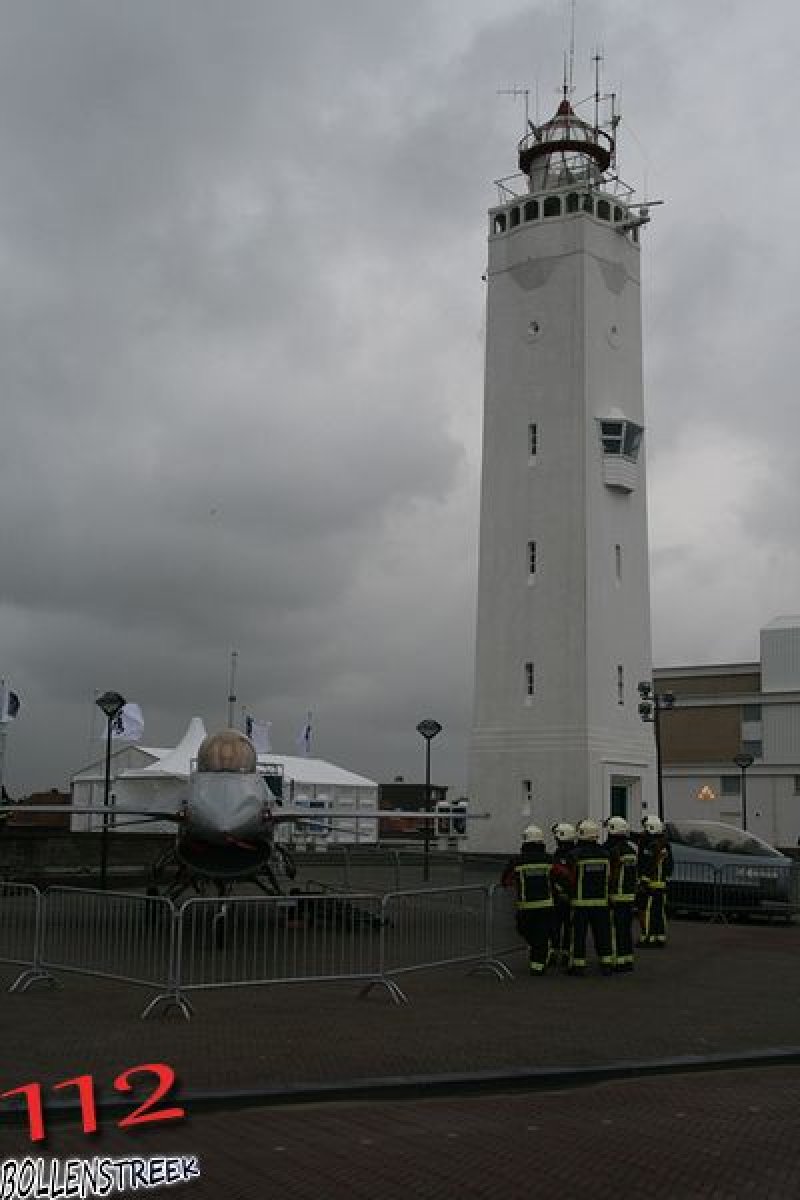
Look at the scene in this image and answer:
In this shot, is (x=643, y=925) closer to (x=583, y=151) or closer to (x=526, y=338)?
(x=526, y=338)

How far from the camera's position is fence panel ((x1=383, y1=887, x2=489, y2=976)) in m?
14.1

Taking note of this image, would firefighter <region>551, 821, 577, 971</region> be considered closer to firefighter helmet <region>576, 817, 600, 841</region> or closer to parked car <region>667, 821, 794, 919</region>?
firefighter helmet <region>576, 817, 600, 841</region>

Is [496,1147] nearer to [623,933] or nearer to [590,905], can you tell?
[590,905]

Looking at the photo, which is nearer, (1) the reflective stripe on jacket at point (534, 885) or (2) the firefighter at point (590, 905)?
(1) the reflective stripe on jacket at point (534, 885)

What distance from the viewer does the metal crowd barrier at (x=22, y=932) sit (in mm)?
13549

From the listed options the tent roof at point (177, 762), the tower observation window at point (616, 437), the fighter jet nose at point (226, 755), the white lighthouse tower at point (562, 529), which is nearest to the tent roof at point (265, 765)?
the tent roof at point (177, 762)

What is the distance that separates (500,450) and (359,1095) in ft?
114

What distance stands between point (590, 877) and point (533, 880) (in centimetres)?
87

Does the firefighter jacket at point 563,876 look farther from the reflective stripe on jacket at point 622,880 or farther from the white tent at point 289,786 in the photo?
the white tent at point 289,786

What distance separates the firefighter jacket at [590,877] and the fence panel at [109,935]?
16.9 feet

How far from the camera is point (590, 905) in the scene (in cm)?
1533

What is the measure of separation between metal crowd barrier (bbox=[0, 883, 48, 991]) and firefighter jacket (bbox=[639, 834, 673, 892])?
29.2 feet

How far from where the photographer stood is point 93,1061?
31.3 ft

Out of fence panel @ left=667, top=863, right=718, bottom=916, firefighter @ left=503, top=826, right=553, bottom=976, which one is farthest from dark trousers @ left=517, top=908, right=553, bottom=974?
fence panel @ left=667, top=863, right=718, bottom=916
